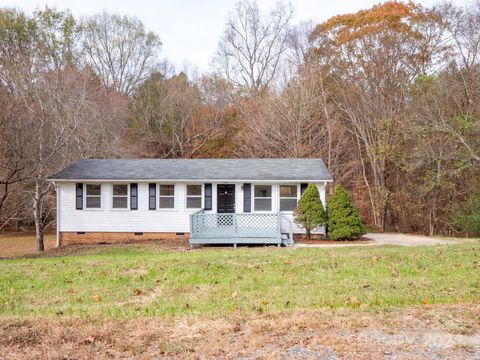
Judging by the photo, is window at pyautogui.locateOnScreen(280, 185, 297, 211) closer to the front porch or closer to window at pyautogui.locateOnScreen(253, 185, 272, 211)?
window at pyautogui.locateOnScreen(253, 185, 272, 211)

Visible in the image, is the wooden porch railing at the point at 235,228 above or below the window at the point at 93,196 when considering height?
below

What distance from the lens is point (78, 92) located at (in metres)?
27.9

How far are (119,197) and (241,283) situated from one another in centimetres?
1327

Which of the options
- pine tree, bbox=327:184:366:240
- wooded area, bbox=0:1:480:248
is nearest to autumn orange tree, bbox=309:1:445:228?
wooded area, bbox=0:1:480:248

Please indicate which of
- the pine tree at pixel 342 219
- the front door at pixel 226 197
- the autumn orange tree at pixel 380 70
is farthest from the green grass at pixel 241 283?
the autumn orange tree at pixel 380 70

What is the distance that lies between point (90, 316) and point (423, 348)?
3.73 m

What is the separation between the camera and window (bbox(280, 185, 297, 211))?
66.4 feet

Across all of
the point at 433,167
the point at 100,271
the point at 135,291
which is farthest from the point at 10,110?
the point at 433,167

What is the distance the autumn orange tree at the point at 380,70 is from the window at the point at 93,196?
→ 14.6 metres

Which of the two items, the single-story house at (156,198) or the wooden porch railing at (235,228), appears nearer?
the wooden porch railing at (235,228)

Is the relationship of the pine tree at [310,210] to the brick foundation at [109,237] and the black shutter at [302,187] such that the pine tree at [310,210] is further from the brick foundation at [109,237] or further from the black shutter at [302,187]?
the brick foundation at [109,237]

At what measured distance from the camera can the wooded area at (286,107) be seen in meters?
22.7

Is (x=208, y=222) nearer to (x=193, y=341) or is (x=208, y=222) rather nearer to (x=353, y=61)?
(x=193, y=341)

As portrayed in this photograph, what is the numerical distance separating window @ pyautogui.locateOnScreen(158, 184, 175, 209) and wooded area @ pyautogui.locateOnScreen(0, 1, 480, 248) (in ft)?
15.2
